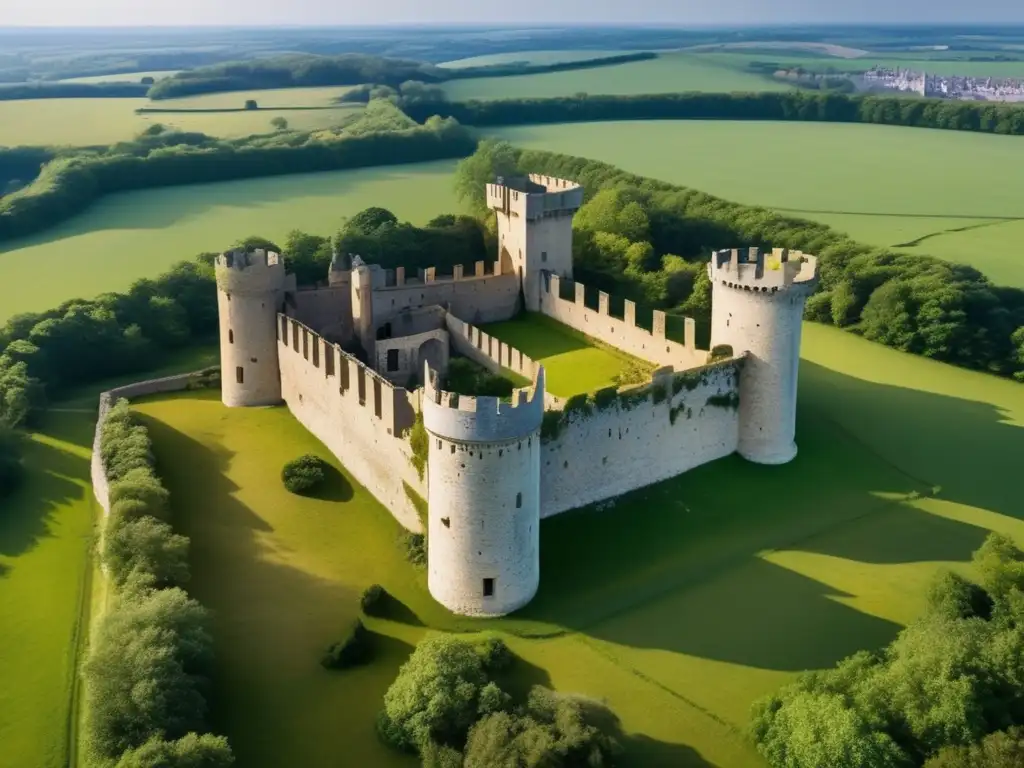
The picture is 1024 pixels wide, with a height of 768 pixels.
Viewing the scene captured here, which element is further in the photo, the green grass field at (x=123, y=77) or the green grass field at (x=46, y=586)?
the green grass field at (x=123, y=77)

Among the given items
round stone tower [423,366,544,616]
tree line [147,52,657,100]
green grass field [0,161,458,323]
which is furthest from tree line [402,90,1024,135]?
round stone tower [423,366,544,616]

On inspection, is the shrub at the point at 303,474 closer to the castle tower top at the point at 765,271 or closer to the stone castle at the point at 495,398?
the stone castle at the point at 495,398

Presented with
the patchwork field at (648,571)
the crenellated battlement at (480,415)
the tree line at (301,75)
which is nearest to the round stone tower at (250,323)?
the patchwork field at (648,571)

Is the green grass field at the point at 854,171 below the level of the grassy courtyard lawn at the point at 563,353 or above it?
above

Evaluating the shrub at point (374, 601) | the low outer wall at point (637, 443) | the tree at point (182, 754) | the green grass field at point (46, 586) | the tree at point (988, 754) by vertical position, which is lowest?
the green grass field at point (46, 586)

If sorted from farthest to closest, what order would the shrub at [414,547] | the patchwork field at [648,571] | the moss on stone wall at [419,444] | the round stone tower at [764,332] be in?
the round stone tower at [764,332], the shrub at [414,547], the moss on stone wall at [419,444], the patchwork field at [648,571]

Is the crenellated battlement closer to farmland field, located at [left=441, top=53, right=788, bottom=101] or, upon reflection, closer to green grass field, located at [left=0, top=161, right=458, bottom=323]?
green grass field, located at [left=0, top=161, right=458, bottom=323]

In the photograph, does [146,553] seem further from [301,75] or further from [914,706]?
[301,75]

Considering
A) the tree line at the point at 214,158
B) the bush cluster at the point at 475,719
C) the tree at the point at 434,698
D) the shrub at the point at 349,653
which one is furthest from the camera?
the tree line at the point at 214,158
